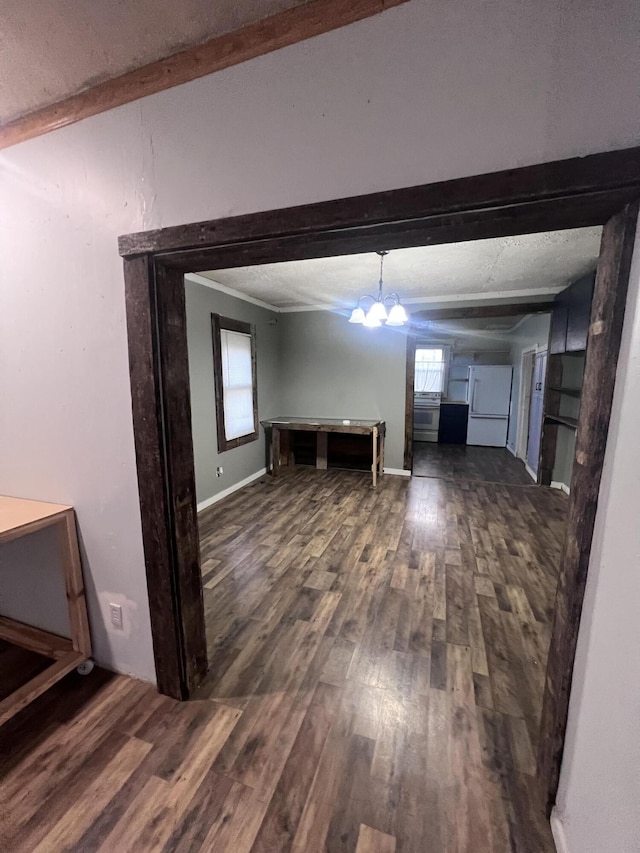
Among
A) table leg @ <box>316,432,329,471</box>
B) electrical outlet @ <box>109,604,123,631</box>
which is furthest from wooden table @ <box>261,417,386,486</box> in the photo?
electrical outlet @ <box>109,604,123,631</box>

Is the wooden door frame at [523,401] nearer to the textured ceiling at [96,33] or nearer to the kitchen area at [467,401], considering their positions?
the kitchen area at [467,401]

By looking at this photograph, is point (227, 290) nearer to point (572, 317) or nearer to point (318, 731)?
point (572, 317)

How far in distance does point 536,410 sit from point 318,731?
206 inches

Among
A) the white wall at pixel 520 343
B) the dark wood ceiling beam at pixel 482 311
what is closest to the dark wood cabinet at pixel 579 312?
the dark wood ceiling beam at pixel 482 311

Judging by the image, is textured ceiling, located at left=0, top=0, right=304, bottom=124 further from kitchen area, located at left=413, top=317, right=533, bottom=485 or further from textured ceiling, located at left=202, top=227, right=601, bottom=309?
kitchen area, located at left=413, top=317, right=533, bottom=485

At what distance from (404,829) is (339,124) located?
2.18m

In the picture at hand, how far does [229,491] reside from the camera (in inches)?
169

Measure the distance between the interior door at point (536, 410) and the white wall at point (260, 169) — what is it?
4.58 metres

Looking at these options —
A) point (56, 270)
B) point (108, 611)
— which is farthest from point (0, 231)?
point (108, 611)

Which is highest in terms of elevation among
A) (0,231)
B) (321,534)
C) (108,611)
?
(0,231)

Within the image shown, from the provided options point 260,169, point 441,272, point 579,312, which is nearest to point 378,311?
point 441,272

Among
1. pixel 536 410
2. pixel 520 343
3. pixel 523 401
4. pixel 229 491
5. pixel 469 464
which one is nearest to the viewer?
pixel 229 491

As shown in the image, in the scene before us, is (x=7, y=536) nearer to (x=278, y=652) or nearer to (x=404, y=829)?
(x=278, y=652)

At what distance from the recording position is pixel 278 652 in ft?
6.05
